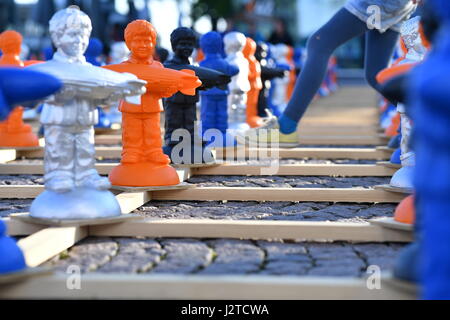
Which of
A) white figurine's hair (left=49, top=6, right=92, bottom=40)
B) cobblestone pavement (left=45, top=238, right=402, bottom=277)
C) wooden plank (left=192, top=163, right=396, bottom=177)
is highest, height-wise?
white figurine's hair (left=49, top=6, right=92, bottom=40)

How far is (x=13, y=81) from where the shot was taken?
1745 millimetres

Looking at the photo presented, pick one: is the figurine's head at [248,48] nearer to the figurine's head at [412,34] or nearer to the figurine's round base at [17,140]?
the figurine's round base at [17,140]

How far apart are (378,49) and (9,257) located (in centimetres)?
331

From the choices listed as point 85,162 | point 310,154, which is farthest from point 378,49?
point 85,162

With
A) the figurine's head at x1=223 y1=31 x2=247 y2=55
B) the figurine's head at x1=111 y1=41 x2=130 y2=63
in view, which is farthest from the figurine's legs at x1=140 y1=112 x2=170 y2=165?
the figurine's head at x1=111 y1=41 x2=130 y2=63

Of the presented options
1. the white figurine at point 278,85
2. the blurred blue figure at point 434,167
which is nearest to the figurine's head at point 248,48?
the white figurine at point 278,85

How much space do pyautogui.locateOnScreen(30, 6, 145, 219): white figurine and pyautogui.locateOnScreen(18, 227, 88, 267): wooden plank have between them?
3.4 inches

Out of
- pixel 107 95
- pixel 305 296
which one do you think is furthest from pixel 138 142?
pixel 305 296

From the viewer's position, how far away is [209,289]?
174cm

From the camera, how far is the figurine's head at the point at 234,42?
505cm

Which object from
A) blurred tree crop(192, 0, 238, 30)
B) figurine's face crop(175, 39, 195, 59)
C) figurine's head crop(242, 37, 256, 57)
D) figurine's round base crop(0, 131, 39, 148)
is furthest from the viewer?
blurred tree crop(192, 0, 238, 30)

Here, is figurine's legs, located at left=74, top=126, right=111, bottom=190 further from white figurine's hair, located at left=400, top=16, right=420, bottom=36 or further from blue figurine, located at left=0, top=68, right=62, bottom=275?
white figurine's hair, located at left=400, top=16, right=420, bottom=36

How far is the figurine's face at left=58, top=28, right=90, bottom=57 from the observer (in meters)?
2.43

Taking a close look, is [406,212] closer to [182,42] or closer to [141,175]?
[141,175]
